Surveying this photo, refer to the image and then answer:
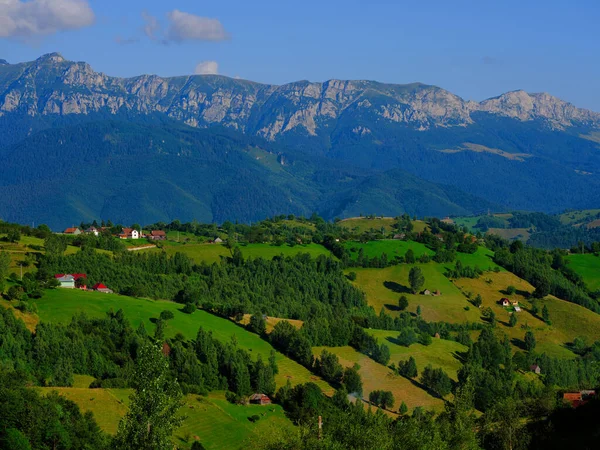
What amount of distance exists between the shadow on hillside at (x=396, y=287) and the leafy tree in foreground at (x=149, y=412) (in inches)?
4864

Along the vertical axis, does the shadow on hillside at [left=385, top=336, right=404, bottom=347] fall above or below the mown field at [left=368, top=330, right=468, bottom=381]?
above

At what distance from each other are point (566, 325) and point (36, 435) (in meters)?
114

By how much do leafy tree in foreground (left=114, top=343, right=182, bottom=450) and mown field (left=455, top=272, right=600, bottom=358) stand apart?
102796mm

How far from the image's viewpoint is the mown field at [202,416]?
259ft

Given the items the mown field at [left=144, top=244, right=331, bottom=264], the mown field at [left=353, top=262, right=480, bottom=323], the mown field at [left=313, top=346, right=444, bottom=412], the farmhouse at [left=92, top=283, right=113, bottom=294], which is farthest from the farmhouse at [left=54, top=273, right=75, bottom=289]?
the mown field at [left=353, top=262, right=480, bottom=323]

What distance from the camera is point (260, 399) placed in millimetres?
96688

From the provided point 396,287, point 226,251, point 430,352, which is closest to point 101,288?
point 430,352

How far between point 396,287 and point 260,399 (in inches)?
3273

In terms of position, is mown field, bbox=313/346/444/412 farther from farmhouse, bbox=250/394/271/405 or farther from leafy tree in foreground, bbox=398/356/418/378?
farmhouse, bbox=250/394/271/405

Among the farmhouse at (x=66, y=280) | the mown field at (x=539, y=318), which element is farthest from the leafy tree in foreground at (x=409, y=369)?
the farmhouse at (x=66, y=280)

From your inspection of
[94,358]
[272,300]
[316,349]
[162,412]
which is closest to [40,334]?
[94,358]

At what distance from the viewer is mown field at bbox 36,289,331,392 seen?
356 ft

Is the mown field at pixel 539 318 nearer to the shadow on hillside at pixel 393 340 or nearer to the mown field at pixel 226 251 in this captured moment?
the shadow on hillside at pixel 393 340

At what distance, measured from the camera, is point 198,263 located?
566 feet
